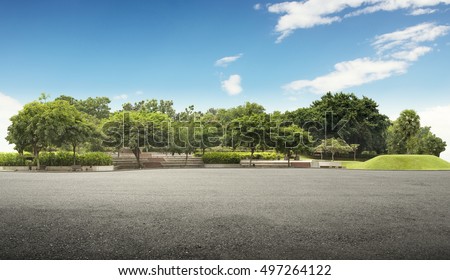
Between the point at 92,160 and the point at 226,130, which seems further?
the point at 226,130

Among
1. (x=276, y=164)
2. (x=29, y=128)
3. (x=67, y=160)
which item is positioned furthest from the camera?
(x=276, y=164)

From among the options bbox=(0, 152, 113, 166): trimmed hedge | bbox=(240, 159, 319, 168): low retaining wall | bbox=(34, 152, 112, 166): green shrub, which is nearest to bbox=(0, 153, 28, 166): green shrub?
bbox=(0, 152, 113, 166): trimmed hedge

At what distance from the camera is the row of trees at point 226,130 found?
94.5 ft

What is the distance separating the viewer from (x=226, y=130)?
146ft

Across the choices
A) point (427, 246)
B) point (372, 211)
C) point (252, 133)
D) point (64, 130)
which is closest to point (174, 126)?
point (252, 133)

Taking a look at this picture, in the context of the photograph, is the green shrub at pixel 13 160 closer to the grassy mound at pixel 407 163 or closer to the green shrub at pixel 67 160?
the green shrub at pixel 67 160

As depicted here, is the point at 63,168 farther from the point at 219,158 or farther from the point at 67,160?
the point at 219,158

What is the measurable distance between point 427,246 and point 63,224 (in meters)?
6.53

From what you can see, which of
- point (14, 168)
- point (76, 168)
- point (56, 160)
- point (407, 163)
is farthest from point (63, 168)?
point (407, 163)

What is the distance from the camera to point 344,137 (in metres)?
57.9

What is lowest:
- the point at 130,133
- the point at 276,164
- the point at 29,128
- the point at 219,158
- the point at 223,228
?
the point at 276,164

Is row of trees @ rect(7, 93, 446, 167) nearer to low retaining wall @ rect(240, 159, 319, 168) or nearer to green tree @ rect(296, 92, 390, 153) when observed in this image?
green tree @ rect(296, 92, 390, 153)
